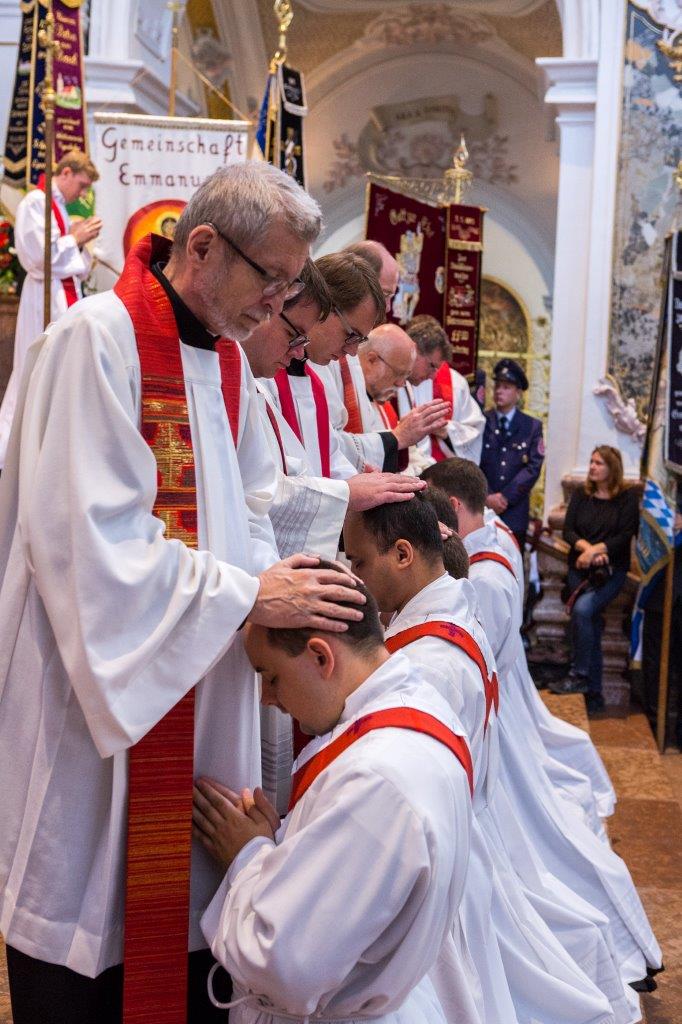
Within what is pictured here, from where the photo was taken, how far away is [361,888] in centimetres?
177

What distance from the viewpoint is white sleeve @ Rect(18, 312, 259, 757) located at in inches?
78.7

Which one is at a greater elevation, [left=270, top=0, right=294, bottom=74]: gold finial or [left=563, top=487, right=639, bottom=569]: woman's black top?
[left=270, top=0, right=294, bottom=74]: gold finial

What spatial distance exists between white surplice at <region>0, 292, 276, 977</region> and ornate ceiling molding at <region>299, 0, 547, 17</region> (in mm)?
12176

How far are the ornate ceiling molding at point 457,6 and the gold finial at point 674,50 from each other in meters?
4.23

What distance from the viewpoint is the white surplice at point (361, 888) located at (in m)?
1.77

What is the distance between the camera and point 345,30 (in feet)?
46.0

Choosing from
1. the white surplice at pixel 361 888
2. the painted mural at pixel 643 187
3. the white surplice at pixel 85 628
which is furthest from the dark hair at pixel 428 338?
the white surplice at pixel 361 888

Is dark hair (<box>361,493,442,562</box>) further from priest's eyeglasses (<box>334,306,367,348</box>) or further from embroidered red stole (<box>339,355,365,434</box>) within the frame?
embroidered red stole (<box>339,355,365,434</box>)

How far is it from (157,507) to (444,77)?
13.7 m

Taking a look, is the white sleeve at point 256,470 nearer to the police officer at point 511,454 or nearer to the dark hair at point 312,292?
Answer: the dark hair at point 312,292

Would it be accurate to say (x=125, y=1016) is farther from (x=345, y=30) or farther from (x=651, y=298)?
(x=345, y=30)

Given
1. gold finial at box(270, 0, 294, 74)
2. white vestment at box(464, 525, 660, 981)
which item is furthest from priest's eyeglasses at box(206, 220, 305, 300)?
gold finial at box(270, 0, 294, 74)

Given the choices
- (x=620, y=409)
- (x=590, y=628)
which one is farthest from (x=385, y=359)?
(x=620, y=409)

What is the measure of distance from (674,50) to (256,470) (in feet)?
25.7
